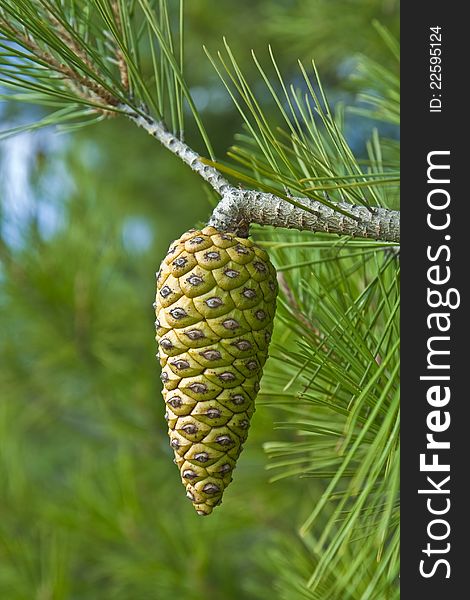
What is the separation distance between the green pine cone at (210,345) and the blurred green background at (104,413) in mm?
423

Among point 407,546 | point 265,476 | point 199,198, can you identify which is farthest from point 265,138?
point 199,198

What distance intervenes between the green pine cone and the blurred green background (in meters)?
0.42

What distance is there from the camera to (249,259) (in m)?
0.30

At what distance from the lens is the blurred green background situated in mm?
850

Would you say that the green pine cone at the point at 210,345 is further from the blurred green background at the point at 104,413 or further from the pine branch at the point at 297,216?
the blurred green background at the point at 104,413

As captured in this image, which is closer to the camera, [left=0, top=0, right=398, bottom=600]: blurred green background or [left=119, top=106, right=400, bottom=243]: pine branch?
[left=119, top=106, right=400, bottom=243]: pine branch

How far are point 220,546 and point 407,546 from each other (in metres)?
0.72

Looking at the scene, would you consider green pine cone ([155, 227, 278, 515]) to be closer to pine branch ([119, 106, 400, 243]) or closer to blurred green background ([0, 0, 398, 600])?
pine branch ([119, 106, 400, 243])

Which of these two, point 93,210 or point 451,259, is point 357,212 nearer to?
point 451,259

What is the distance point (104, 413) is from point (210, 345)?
70cm

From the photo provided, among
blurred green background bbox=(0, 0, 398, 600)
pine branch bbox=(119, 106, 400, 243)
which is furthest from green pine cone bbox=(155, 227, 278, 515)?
blurred green background bbox=(0, 0, 398, 600)

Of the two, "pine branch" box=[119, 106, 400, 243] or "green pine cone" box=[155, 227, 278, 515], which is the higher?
"pine branch" box=[119, 106, 400, 243]

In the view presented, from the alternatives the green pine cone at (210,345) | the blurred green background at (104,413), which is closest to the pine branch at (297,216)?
the green pine cone at (210,345)

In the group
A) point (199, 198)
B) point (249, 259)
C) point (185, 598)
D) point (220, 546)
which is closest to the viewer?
point (249, 259)
